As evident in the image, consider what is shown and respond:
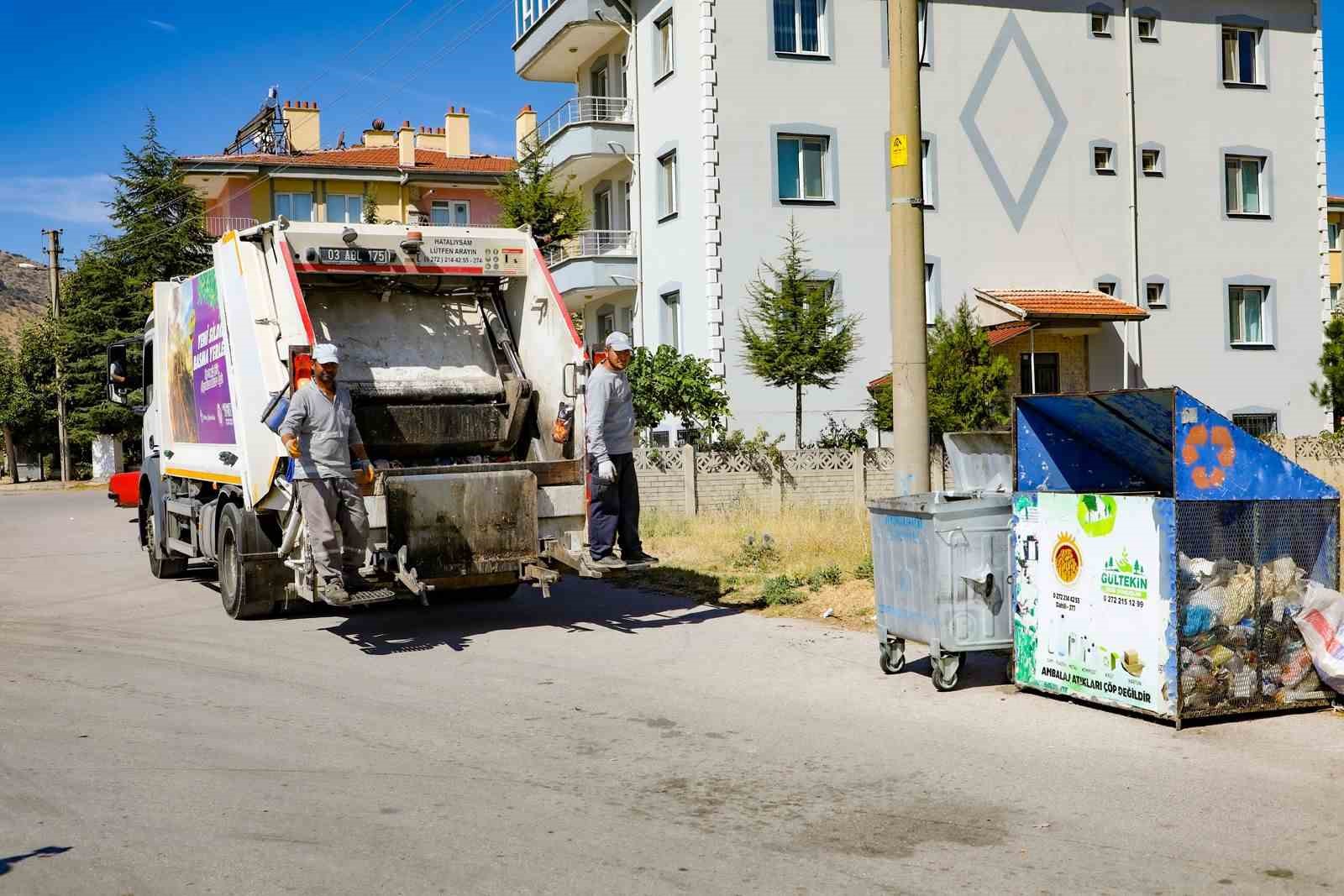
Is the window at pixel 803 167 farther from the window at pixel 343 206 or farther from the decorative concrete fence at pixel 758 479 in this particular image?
the window at pixel 343 206

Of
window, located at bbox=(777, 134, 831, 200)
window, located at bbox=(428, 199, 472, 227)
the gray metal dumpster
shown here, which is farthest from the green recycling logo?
window, located at bbox=(428, 199, 472, 227)

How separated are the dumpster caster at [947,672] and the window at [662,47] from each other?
21.6 meters

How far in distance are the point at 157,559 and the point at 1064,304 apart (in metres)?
18.7

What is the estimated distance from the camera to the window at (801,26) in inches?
1038

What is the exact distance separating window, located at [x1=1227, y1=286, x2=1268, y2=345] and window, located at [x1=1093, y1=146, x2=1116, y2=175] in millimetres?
3987

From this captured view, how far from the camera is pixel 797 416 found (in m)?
25.1

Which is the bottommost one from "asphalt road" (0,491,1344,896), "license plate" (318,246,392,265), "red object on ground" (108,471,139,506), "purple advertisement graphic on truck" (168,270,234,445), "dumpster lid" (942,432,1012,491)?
"asphalt road" (0,491,1344,896)

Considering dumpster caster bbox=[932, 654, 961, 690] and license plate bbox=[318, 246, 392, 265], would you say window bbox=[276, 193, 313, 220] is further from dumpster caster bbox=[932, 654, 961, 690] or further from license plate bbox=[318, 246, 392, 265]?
dumpster caster bbox=[932, 654, 961, 690]

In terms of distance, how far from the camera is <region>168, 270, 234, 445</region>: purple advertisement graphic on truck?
1091cm

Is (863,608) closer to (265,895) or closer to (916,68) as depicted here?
(916,68)

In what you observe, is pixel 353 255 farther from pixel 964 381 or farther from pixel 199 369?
pixel 964 381

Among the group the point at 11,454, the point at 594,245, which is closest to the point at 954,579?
the point at 594,245

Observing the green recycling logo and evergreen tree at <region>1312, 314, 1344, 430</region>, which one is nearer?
A: the green recycling logo

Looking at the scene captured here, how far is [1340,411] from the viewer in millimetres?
29953
